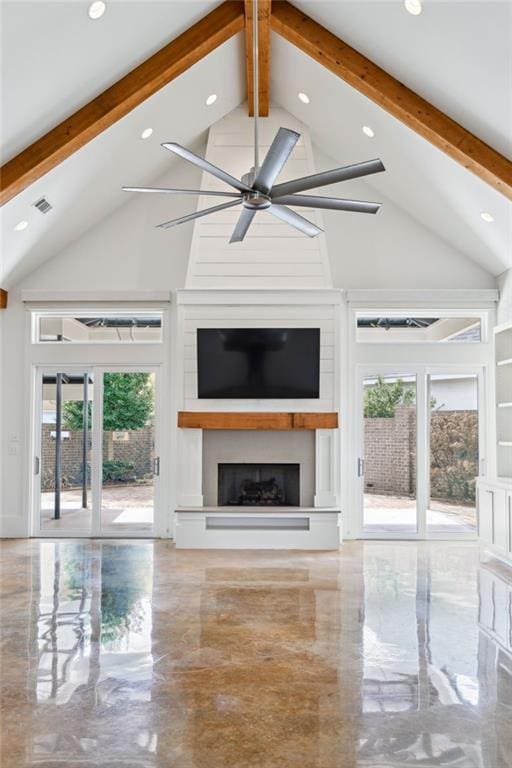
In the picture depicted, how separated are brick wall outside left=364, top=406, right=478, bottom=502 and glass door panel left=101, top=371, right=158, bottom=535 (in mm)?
2743

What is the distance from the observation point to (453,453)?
7516 mm

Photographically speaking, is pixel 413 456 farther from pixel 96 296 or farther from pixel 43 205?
pixel 43 205

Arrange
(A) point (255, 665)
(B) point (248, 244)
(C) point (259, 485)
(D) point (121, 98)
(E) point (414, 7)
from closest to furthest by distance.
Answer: (A) point (255, 665), (E) point (414, 7), (D) point (121, 98), (B) point (248, 244), (C) point (259, 485)

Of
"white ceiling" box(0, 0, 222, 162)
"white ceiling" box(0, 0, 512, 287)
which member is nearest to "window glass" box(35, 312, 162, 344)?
"white ceiling" box(0, 0, 512, 287)

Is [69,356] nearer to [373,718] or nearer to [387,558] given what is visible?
[387,558]

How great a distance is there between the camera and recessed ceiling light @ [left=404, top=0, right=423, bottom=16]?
4199 millimetres

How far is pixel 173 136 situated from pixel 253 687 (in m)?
5.81

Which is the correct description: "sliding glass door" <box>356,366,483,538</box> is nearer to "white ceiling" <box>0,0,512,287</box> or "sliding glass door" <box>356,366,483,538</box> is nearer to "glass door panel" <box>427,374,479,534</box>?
"glass door panel" <box>427,374,479,534</box>

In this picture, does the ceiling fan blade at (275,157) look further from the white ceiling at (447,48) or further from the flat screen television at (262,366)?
the flat screen television at (262,366)

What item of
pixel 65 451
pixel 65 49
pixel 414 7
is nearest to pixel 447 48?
pixel 414 7

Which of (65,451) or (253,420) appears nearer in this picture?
(253,420)

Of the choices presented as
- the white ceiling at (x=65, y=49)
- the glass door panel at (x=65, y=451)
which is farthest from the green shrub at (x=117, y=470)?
the white ceiling at (x=65, y=49)

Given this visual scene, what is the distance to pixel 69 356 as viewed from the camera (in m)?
7.66

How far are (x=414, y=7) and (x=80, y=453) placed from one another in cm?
596
